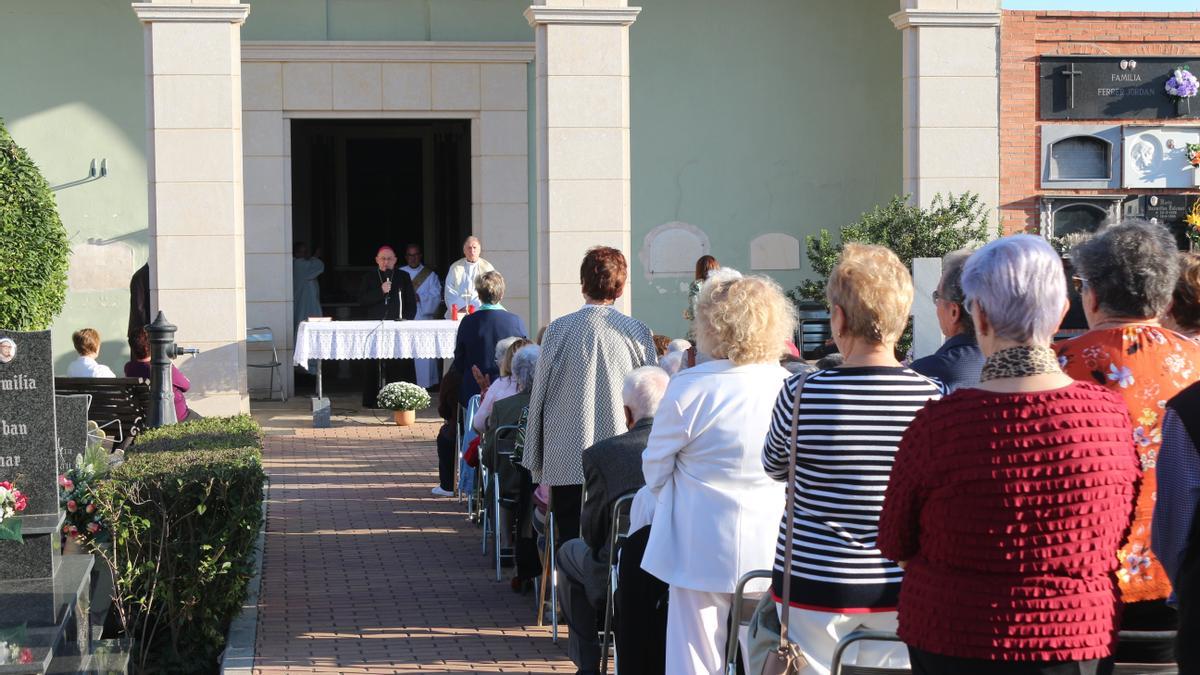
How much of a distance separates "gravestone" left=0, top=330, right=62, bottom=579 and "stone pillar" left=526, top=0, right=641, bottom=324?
8.01 metres

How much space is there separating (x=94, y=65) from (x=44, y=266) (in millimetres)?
7218

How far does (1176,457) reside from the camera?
2.96m

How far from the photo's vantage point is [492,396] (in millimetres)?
8438

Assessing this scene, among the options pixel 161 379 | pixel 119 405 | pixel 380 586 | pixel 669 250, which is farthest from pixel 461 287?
pixel 380 586

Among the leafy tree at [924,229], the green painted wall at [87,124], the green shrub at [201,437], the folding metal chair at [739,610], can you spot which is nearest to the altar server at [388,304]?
the green painted wall at [87,124]

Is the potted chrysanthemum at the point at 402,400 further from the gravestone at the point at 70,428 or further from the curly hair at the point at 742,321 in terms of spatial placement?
the curly hair at the point at 742,321

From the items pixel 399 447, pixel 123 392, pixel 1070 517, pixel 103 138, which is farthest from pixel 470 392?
pixel 103 138

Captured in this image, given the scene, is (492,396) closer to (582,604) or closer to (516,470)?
(516,470)

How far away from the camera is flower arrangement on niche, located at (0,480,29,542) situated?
6168mm

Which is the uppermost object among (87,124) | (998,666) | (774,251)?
(87,124)

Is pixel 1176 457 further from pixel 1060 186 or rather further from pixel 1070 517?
pixel 1060 186

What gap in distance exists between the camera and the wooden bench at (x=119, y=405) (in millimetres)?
10805

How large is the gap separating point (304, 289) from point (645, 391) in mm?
13836

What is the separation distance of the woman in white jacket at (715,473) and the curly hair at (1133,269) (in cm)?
102
